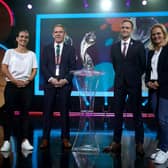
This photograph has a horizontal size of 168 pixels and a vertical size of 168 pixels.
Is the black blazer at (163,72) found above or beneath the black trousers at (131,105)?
above

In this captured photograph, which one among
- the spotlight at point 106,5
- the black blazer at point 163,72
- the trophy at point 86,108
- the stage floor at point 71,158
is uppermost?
the spotlight at point 106,5

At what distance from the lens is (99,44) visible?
6.20 m

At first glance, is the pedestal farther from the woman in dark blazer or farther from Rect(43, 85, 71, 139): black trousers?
the woman in dark blazer

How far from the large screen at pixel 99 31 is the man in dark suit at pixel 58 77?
269 centimetres

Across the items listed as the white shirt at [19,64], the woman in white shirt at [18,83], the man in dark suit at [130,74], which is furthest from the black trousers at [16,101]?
the man in dark suit at [130,74]

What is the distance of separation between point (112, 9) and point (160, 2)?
0.91 m

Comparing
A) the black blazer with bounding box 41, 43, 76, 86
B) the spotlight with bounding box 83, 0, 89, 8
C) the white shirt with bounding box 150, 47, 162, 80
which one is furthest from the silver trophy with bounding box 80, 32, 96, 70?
the white shirt with bounding box 150, 47, 162, 80

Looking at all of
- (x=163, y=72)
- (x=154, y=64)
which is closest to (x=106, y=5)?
(x=154, y=64)

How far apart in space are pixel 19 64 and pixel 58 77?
44cm

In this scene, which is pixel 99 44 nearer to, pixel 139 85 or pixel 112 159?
pixel 139 85

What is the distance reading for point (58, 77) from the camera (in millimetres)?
3455

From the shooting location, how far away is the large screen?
6098mm

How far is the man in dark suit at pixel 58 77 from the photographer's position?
3.45 m

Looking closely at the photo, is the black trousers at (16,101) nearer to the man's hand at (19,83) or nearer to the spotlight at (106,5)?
the man's hand at (19,83)
